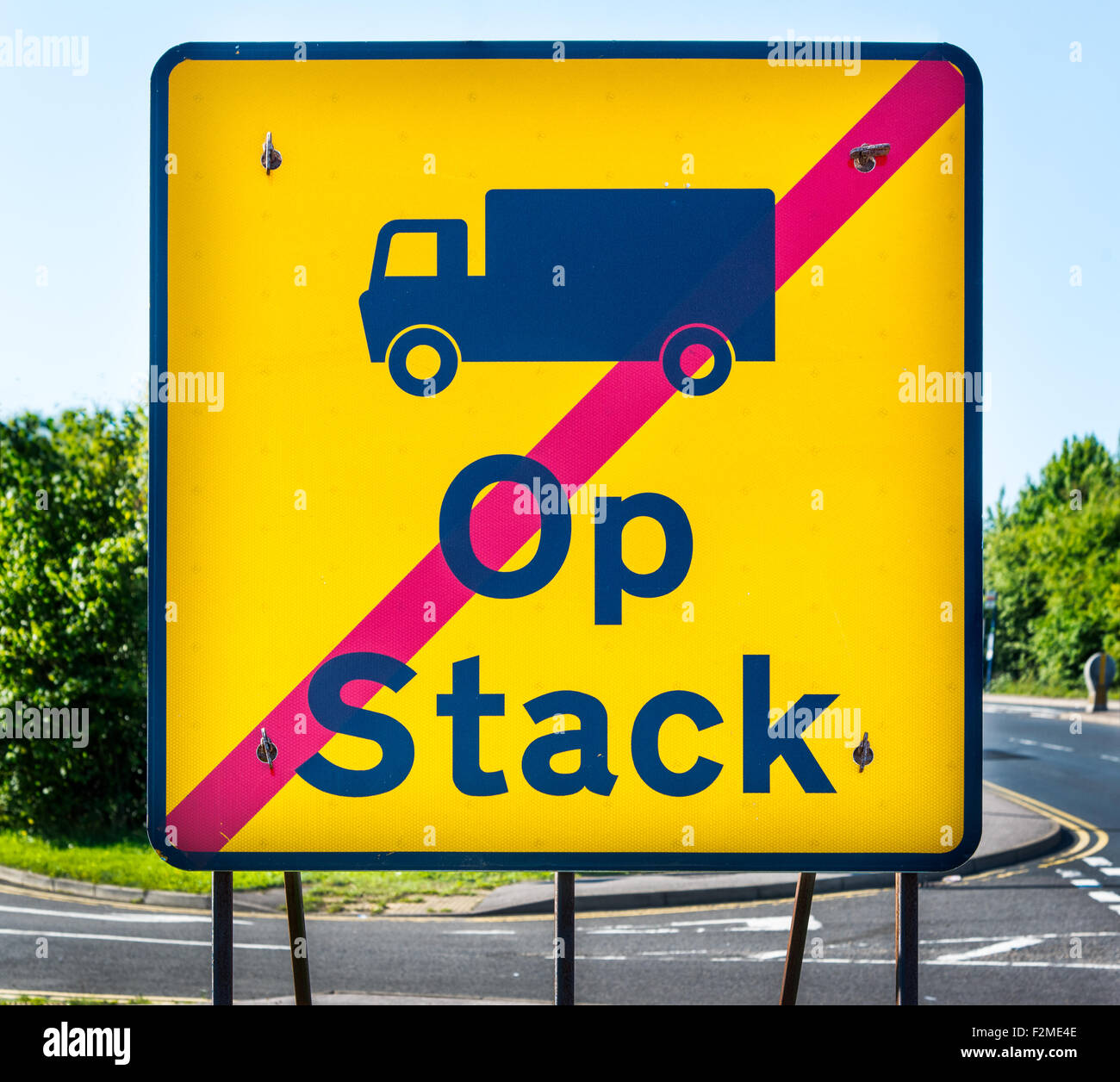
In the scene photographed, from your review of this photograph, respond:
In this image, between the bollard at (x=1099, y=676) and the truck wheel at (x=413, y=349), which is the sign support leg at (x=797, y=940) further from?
the bollard at (x=1099, y=676)

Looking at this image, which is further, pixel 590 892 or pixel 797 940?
pixel 590 892

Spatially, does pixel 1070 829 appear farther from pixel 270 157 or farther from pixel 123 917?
pixel 270 157

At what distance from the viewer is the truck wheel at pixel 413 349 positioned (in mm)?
1627

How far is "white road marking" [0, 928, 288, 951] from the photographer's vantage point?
25.4ft

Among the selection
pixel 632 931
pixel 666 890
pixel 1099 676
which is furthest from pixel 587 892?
pixel 1099 676

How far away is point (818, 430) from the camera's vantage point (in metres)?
1.64

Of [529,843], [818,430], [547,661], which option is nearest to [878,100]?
[818,430]

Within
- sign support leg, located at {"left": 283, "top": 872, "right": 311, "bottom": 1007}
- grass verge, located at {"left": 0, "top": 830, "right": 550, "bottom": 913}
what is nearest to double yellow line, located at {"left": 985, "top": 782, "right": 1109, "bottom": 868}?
grass verge, located at {"left": 0, "top": 830, "right": 550, "bottom": 913}

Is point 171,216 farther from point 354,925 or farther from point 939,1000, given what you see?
point 354,925

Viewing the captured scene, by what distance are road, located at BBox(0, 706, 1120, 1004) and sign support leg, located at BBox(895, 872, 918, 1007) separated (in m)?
5.36

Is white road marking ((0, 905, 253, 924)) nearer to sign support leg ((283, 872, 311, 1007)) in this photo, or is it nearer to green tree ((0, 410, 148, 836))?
green tree ((0, 410, 148, 836))

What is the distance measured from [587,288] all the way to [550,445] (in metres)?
0.27

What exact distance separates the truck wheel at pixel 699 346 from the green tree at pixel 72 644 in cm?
1107

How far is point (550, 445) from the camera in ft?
5.35
